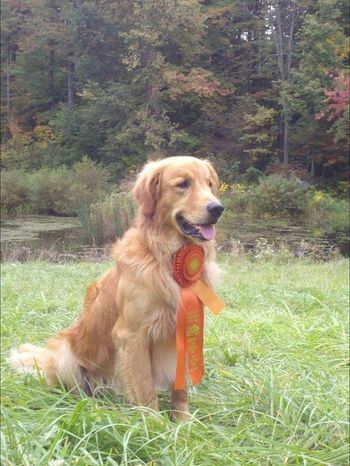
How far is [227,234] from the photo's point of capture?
40.4 feet

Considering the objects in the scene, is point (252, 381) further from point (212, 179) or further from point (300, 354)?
point (212, 179)

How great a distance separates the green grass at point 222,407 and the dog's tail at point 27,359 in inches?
2.3

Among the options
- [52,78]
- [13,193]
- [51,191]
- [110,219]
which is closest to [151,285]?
[110,219]

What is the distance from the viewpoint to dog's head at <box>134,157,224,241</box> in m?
2.18

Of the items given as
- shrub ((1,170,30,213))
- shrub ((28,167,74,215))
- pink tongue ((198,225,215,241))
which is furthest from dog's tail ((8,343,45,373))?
shrub ((1,170,30,213))

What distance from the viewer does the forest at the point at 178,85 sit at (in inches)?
578

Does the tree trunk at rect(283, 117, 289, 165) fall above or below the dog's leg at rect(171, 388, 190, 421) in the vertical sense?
above

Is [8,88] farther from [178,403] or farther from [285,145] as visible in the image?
[178,403]

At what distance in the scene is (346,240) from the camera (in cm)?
1296

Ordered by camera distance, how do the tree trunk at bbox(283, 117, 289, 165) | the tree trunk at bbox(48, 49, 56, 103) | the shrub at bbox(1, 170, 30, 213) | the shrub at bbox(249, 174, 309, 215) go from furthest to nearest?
the tree trunk at bbox(48, 49, 56, 103) < the shrub at bbox(1, 170, 30, 213) < the tree trunk at bbox(283, 117, 289, 165) < the shrub at bbox(249, 174, 309, 215)

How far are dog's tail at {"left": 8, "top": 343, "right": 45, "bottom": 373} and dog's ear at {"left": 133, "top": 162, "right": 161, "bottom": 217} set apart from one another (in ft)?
2.88

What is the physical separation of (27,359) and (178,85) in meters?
15.7

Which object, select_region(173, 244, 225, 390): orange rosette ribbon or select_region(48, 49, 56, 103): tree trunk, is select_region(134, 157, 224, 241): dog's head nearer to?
select_region(173, 244, 225, 390): orange rosette ribbon

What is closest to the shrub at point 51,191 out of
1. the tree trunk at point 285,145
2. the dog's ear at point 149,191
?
the tree trunk at point 285,145
